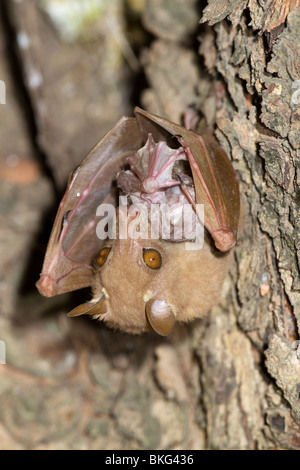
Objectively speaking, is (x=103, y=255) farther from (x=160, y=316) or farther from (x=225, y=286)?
(x=225, y=286)

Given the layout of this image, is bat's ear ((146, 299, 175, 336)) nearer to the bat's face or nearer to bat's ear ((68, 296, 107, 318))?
the bat's face

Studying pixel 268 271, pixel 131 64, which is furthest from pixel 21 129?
pixel 268 271

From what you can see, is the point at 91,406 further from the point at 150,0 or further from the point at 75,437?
the point at 150,0

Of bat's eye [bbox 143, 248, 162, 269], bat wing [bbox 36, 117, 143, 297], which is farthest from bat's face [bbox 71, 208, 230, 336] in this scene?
bat wing [bbox 36, 117, 143, 297]

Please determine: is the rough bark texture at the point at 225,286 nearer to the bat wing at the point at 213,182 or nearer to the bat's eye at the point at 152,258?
the bat wing at the point at 213,182

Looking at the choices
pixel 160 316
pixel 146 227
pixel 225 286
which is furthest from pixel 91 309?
pixel 225 286

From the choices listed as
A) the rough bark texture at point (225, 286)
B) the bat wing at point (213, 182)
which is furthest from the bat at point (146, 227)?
the rough bark texture at point (225, 286)
